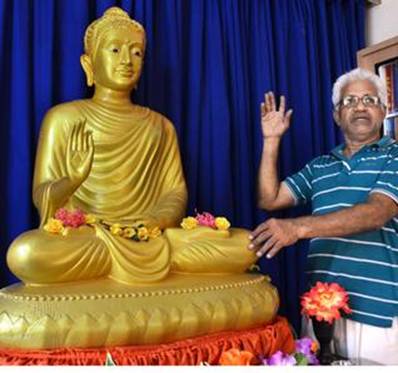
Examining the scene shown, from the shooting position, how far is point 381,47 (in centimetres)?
250

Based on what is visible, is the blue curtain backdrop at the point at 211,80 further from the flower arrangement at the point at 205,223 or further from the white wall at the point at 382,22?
the flower arrangement at the point at 205,223

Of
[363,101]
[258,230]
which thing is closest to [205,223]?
[258,230]

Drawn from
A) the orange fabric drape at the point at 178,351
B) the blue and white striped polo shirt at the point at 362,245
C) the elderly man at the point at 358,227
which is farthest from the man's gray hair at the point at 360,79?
the orange fabric drape at the point at 178,351

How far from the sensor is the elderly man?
1.53 meters

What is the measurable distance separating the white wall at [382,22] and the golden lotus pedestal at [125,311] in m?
1.89

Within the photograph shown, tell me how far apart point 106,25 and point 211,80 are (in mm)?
596

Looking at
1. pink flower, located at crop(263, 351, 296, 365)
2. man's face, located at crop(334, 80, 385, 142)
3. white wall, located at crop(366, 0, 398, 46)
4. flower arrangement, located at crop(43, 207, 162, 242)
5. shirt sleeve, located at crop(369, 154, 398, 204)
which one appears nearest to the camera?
pink flower, located at crop(263, 351, 296, 365)

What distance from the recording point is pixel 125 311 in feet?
4.33

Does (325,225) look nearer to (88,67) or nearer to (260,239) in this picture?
(260,239)

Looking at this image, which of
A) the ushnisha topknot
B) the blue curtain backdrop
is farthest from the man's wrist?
the ushnisha topknot

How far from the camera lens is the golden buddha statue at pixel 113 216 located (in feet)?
4.45

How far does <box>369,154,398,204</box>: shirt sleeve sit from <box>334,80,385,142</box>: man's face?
14cm

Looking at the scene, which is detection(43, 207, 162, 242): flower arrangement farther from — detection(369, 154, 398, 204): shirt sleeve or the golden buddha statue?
detection(369, 154, 398, 204): shirt sleeve

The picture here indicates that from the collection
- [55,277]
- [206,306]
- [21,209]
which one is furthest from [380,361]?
[21,209]
